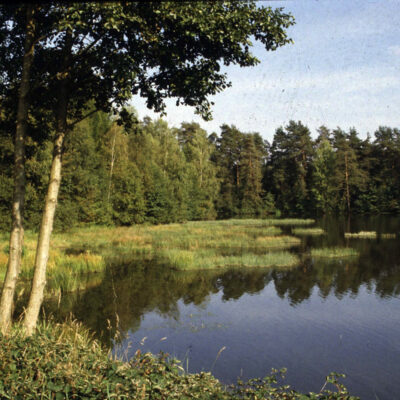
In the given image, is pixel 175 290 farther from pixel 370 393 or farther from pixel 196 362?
pixel 370 393

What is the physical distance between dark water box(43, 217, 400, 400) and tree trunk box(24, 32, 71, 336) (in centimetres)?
178

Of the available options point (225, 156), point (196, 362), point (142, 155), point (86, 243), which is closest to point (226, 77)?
point (196, 362)

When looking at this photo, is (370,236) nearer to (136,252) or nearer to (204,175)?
(136,252)

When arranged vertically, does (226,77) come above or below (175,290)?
above

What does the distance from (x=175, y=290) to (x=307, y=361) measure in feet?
26.6

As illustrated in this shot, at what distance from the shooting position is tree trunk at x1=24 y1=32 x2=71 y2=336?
25.4ft

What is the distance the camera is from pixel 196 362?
31.8 ft

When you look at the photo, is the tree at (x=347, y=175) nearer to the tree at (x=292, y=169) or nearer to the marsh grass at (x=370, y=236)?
the tree at (x=292, y=169)

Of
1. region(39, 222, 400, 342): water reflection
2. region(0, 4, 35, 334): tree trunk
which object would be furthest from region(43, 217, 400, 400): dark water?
region(0, 4, 35, 334): tree trunk

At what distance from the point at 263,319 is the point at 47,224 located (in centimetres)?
849

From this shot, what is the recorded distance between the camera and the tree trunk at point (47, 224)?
7.74 m

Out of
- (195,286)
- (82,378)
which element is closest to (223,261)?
(195,286)

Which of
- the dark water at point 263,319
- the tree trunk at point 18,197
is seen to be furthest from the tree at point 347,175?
the tree trunk at point 18,197

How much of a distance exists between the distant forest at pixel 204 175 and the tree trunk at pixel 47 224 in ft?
76.5
